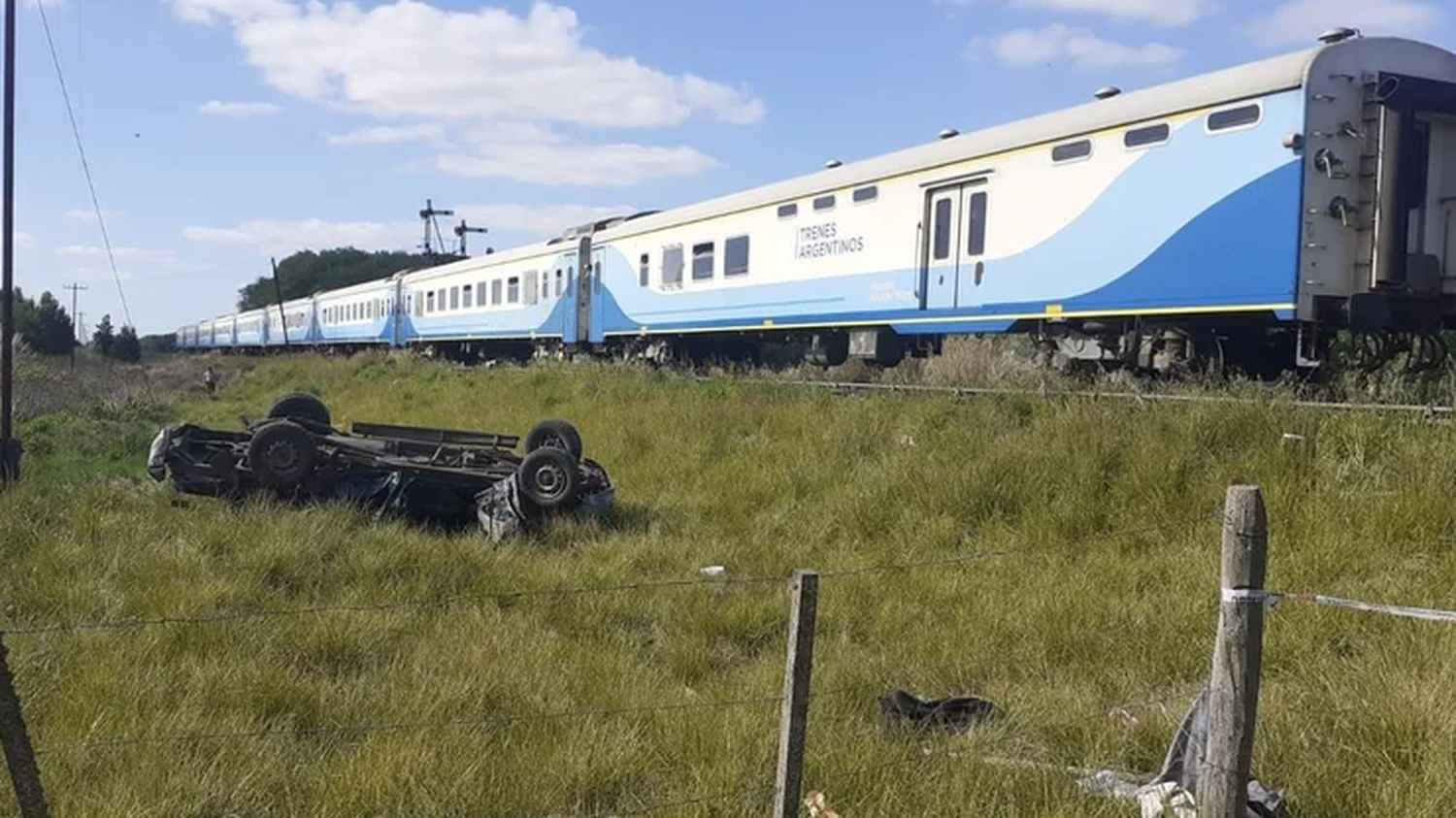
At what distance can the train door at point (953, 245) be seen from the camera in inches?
499

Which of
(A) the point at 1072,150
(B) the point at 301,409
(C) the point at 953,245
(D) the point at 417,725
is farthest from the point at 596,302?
(D) the point at 417,725

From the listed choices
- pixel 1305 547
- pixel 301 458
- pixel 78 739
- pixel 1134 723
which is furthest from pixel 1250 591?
pixel 301 458

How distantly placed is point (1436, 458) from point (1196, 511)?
50.5 inches

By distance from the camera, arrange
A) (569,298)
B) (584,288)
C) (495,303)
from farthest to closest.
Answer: (495,303) → (569,298) → (584,288)

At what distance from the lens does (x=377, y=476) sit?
29.0 feet

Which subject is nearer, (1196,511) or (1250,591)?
(1250,591)

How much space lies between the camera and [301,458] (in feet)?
28.2

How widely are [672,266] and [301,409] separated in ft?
30.4

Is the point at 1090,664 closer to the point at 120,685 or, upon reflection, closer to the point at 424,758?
the point at 424,758

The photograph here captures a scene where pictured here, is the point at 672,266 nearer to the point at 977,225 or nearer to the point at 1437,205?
the point at 977,225

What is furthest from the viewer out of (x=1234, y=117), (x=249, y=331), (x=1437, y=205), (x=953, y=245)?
(x=249, y=331)

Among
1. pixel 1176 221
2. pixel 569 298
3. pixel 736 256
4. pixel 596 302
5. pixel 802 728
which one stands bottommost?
pixel 802 728

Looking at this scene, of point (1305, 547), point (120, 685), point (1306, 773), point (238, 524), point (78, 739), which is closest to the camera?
point (1306, 773)

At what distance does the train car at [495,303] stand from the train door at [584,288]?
1.25 ft
